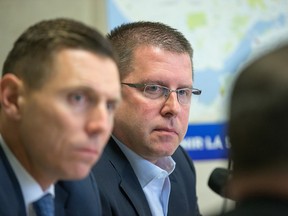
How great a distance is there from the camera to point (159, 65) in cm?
144

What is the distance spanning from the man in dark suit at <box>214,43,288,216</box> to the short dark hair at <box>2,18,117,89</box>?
331 mm

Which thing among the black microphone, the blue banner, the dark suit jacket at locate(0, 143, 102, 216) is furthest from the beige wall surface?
the dark suit jacket at locate(0, 143, 102, 216)

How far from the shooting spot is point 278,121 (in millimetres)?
701

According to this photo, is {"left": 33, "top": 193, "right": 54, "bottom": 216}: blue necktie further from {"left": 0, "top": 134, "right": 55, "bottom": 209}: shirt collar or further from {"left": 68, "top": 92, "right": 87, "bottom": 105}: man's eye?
{"left": 68, "top": 92, "right": 87, "bottom": 105}: man's eye

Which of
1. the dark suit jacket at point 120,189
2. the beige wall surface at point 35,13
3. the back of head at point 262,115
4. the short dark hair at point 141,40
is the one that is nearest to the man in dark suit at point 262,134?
the back of head at point 262,115

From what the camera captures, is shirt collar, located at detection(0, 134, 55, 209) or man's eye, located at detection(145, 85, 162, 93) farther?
man's eye, located at detection(145, 85, 162, 93)

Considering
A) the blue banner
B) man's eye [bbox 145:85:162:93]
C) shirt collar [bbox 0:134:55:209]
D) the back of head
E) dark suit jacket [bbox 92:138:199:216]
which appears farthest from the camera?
the blue banner

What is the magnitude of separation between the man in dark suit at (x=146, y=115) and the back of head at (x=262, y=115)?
669mm

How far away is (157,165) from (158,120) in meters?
0.21

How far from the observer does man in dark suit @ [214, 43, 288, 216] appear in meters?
0.70

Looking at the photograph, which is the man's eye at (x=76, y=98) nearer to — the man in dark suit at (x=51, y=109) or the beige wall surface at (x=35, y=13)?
the man in dark suit at (x=51, y=109)

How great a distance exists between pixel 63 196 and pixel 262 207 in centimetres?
57

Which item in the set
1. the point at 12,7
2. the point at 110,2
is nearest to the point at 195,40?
the point at 110,2

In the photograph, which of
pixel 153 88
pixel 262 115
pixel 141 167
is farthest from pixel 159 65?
pixel 262 115
